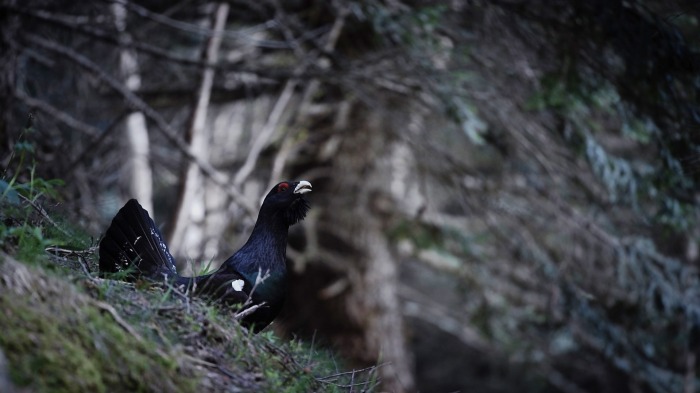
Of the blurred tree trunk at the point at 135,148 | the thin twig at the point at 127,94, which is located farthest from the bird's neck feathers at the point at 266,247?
the blurred tree trunk at the point at 135,148

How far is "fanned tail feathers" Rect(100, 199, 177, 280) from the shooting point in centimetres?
484

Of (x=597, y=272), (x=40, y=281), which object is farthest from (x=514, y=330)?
(x=40, y=281)

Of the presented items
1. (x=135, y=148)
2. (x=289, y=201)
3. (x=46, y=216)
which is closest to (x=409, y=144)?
(x=135, y=148)

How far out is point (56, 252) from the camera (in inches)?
181

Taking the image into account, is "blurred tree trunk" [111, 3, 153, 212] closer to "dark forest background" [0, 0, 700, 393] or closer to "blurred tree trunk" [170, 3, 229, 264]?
"dark forest background" [0, 0, 700, 393]

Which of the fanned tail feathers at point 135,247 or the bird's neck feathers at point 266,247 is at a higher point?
the fanned tail feathers at point 135,247

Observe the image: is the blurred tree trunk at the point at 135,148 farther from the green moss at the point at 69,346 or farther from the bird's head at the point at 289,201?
the green moss at the point at 69,346

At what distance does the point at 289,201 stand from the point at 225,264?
735 mm

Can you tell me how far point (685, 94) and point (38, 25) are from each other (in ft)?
23.0

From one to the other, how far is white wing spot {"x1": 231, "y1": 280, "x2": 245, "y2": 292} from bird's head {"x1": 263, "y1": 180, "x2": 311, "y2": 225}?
0.77 meters

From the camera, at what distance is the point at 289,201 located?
5.73 metres

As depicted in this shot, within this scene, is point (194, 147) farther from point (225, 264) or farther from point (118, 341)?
point (118, 341)

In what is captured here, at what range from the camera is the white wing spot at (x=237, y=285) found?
5.03 meters

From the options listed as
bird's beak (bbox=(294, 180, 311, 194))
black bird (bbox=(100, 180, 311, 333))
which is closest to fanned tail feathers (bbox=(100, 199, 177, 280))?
black bird (bbox=(100, 180, 311, 333))
